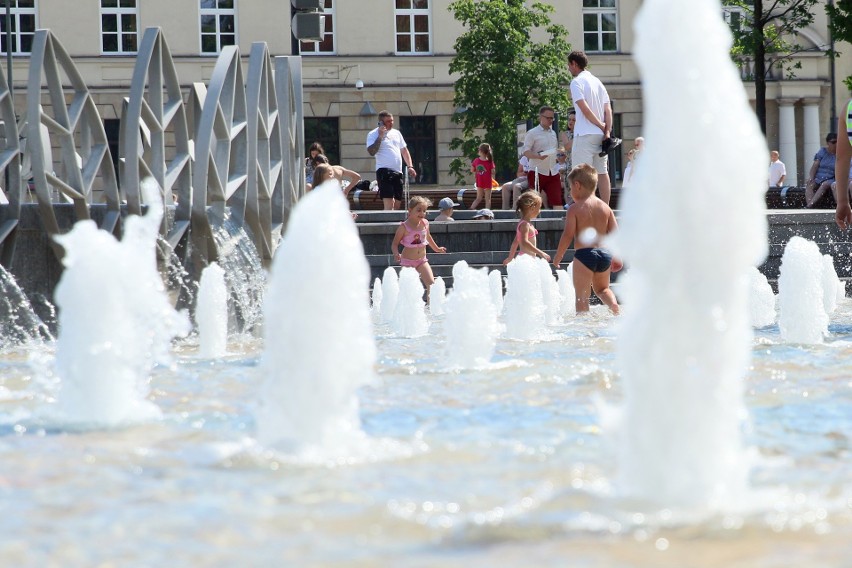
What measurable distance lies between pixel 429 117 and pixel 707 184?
1378 inches

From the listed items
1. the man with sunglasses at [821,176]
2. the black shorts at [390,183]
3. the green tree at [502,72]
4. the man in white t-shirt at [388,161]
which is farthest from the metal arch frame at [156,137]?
the green tree at [502,72]

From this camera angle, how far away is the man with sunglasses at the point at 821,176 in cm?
1928

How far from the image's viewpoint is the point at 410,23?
126 ft

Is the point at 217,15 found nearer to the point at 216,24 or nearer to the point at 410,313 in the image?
the point at 216,24

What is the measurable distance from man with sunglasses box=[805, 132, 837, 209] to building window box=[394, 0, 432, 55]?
Result: 776 inches

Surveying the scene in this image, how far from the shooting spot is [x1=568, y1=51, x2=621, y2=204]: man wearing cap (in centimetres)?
1480

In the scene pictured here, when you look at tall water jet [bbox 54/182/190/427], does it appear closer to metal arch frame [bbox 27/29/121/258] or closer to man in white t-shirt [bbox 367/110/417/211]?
metal arch frame [bbox 27/29/121/258]

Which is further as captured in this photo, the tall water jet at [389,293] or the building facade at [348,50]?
the building facade at [348,50]

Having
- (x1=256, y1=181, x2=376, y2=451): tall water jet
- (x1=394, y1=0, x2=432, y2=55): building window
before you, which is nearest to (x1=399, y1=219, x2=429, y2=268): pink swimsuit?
(x1=256, y1=181, x2=376, y2=451): tall water jet

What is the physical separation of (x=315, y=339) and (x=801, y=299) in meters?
5.94

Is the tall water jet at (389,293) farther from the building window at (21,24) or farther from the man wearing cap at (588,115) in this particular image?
the building window at (21,24)

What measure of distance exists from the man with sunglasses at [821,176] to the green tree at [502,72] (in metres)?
14.0

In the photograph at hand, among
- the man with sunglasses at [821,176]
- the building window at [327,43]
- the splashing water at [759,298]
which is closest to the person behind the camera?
the splashing water at [759,298]

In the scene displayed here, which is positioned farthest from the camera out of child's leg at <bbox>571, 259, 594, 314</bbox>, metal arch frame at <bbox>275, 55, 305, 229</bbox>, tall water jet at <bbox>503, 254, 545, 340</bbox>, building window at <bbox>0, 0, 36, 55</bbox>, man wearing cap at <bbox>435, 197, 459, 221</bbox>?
building window at <bbox>0, 0, 36, 55</bbox>
